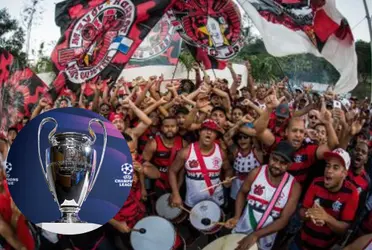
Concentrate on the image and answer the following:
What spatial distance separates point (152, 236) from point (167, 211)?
0.22 metres

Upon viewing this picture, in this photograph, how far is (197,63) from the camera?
4.33 meters

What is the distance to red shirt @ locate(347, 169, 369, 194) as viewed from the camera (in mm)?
3836

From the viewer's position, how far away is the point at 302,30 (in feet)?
14.2

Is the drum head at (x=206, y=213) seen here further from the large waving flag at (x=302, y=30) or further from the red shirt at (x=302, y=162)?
the large waving flag at (x=302, y=30)

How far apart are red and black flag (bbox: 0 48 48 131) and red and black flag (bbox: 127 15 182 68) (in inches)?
32.8

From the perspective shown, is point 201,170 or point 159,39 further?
point 159,39

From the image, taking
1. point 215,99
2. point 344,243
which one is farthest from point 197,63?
point 344,243

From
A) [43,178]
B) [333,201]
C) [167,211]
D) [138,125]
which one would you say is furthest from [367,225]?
[43,178]

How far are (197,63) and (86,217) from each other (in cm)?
147

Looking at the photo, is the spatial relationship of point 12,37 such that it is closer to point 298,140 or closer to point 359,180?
point 298,140

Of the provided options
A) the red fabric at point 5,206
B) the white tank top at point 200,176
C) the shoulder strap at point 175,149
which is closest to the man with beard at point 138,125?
the shoulder strap at point 175,149

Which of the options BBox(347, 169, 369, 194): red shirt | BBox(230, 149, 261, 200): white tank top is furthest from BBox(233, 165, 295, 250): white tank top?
BBox(347, 169, 369, 194): red shirt

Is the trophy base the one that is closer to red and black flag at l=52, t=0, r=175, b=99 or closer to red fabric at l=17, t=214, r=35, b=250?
red fabric at l=17, t=214, r=35, b=250

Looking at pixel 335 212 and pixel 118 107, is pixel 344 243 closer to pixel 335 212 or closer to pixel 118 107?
pixel 335 212
